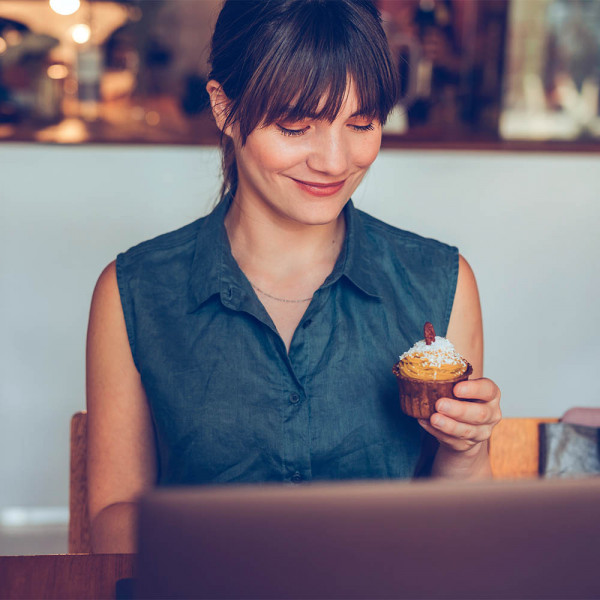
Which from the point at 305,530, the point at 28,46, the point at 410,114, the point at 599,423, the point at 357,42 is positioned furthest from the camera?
the point at 410,114

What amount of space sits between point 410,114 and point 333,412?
255cm

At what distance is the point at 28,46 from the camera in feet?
10.4

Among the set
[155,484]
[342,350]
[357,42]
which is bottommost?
[155,484]

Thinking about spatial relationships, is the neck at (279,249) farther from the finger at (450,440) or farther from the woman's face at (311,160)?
the finger at (450,440)

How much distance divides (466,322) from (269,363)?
1.21ft

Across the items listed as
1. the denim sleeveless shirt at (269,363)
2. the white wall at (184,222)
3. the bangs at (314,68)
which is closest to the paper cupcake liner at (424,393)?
the denim sleeveless shirt at (269,363)

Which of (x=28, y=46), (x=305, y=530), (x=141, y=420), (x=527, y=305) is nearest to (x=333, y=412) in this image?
(x=141, y=420)

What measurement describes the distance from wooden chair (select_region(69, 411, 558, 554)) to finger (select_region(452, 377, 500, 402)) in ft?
0.93

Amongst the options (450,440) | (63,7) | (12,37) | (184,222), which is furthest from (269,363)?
(63,7)

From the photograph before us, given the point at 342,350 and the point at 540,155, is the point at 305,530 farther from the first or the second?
the point at 540,155

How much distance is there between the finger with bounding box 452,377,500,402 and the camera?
1.05 meters

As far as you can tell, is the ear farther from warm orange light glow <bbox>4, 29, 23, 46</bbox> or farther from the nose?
warm orange light glow <bbox>4, 29, 23, 46</bbox>

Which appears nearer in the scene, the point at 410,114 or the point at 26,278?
the point at 26,278

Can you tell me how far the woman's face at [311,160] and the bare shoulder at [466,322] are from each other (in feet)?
0.98
